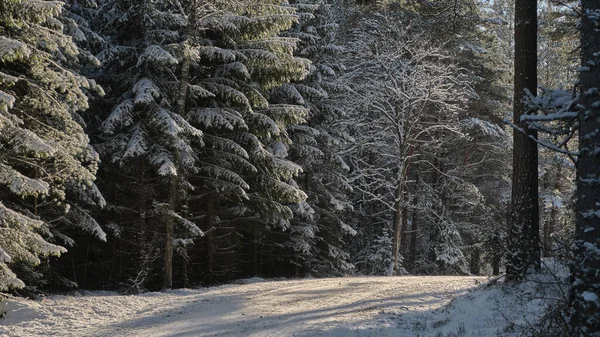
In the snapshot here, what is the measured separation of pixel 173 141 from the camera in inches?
537

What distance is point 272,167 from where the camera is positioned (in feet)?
53.7

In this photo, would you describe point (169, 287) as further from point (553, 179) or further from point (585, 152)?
point (553, 179)

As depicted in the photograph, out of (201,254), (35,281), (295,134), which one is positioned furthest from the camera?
(295,134)

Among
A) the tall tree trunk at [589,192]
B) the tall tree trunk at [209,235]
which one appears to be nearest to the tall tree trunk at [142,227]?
the tall tree trunk at [209,235]

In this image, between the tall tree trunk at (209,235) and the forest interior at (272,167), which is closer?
the forest interior at (272,167)

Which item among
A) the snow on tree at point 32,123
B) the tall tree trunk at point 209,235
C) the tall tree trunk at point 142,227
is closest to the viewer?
the snow on tree at point 32,123

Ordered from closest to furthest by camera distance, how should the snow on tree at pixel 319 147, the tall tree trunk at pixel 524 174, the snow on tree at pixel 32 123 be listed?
1. the tall tree trunk at pixel 524 174
2. the snow on tree at pixel 32 123
3. the snow on tree at pixel 319 147

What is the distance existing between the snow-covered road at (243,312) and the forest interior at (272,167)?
72 millimetres

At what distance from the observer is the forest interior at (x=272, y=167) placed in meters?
7.95

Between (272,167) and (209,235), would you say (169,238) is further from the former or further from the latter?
(272,167)

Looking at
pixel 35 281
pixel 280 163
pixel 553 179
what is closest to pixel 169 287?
pixel 35 281

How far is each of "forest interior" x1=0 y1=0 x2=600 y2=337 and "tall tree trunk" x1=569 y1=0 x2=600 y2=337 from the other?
0.9 inches

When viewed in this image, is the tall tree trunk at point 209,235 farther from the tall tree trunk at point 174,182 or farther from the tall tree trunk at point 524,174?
the tall tree trunk at point 524,174

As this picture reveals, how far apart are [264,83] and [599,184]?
12.3 meters
